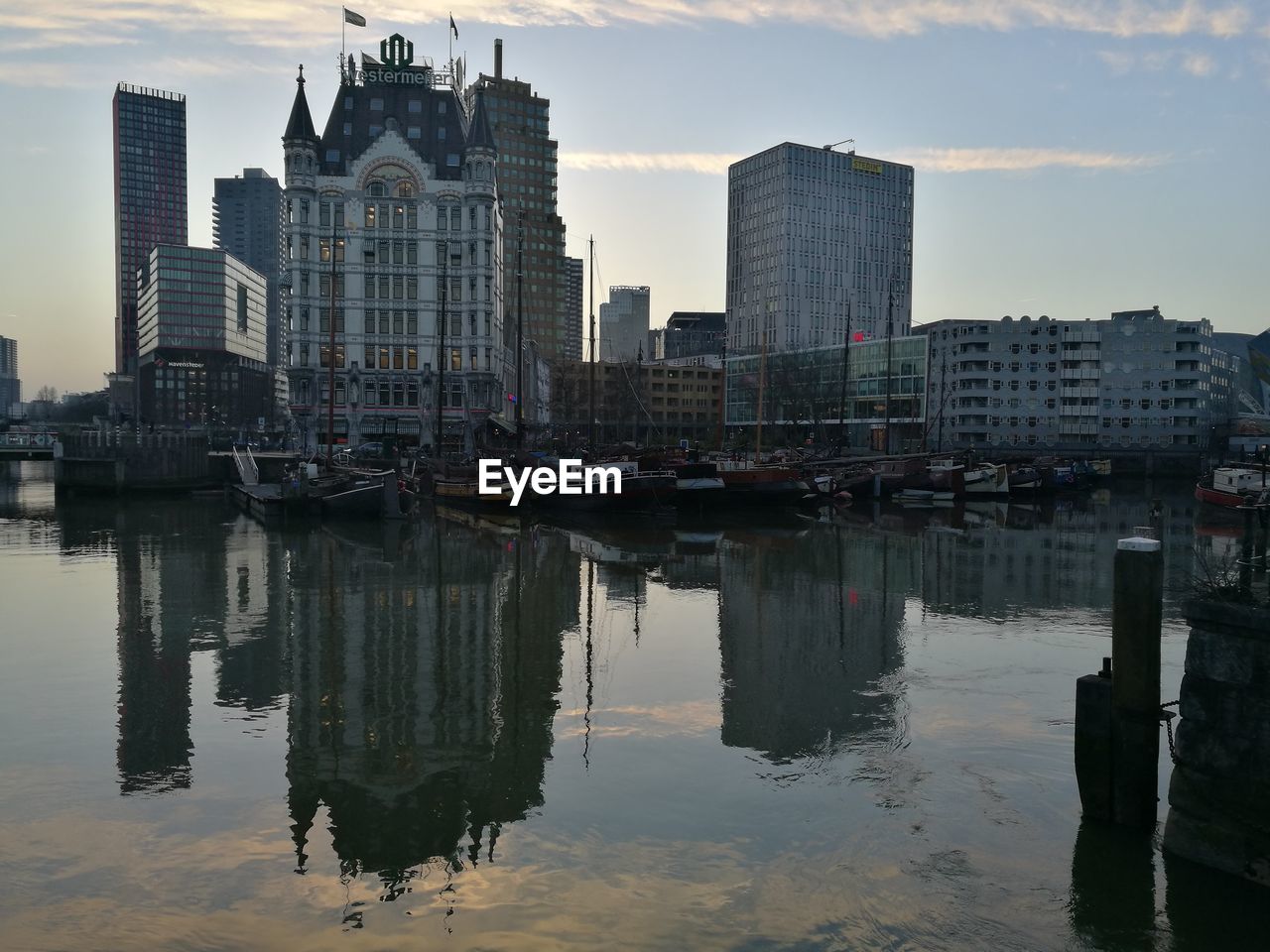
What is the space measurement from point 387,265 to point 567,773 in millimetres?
77199

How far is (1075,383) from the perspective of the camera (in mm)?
131250

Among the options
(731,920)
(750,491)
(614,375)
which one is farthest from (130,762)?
(614,375)

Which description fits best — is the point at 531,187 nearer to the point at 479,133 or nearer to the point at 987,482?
the point at 479,133

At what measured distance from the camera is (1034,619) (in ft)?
75.1

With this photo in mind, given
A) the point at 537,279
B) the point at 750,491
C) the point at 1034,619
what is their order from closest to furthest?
the point at 1034,619 → the point at 750,491 → the point at 537,279

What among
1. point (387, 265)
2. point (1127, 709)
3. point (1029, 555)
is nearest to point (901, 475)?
point (1029, 555)

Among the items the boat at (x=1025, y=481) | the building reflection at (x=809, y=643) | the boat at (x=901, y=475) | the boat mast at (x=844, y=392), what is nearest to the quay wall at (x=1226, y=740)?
the building reflection at (x=809, y=643)

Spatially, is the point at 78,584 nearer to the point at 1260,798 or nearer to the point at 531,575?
the point at 531,575

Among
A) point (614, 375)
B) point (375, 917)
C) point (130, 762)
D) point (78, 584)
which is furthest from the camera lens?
point (614, 375)

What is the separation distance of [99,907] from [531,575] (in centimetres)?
2033

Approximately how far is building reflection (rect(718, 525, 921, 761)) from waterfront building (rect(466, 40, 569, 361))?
148 m

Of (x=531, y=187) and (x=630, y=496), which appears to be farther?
(x=531, y=187)

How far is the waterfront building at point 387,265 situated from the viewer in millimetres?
81500

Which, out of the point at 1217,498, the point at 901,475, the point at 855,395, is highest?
the point at 855,395
